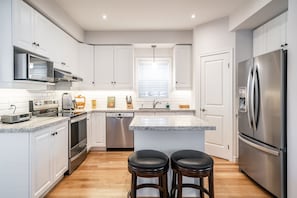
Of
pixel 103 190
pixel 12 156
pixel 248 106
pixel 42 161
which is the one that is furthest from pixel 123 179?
pixel 248 106

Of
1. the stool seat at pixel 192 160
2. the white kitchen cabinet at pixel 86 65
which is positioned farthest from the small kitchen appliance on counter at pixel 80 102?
the stool seat at pixel 192 160

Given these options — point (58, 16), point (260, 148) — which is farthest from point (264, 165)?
point (58, 16)

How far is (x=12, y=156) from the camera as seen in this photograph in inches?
93.2

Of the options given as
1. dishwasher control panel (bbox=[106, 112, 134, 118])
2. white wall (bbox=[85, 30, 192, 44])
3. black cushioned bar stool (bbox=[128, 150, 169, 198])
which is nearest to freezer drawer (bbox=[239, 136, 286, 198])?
black cushioned bar stool (bbox=[128, 150, 169, 198])

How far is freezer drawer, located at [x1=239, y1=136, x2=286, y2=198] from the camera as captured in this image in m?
2.58

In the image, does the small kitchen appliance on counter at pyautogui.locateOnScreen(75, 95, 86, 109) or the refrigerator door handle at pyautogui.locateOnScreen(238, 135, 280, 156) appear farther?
the small kitchen appliance on counter at pyautogui.locateOnScreen(75, 95, 86, 109)

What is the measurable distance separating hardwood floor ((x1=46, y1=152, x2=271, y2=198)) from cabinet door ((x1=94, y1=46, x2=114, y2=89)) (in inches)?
76.7

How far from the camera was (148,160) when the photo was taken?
2.21 metres

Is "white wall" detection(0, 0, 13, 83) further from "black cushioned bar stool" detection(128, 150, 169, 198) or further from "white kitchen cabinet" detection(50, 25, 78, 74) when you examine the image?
"black cushioned bar stool" detection(128, 150, 169, 198)

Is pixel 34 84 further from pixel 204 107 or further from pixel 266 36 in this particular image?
pixel 266 36

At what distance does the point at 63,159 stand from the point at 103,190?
787 millimetres

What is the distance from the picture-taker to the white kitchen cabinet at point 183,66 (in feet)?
17.4

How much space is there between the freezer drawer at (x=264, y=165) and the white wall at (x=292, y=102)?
0.10 meters

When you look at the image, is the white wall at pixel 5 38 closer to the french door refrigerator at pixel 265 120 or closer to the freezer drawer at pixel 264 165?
the french door refrigerator at pixel 265 120
